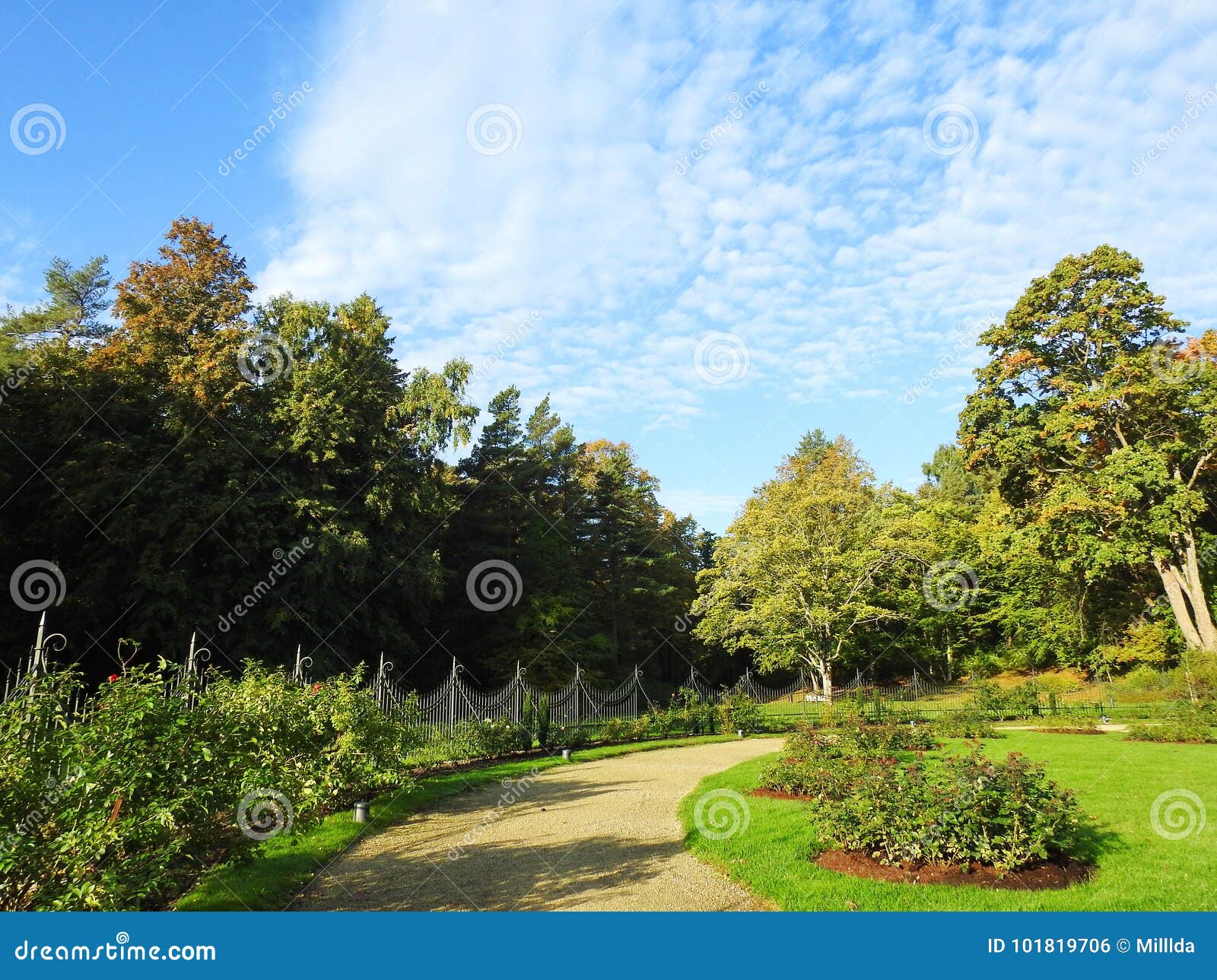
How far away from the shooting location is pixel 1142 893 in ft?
17.6

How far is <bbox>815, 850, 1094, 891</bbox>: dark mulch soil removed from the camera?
18.3 ft

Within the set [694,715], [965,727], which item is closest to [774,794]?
[965,727]

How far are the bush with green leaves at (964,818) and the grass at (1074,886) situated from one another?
0.39m

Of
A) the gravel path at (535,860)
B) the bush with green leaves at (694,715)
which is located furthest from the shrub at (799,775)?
the bush with green leaves at (694,715)

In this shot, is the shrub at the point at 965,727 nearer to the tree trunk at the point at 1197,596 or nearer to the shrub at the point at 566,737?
the shrub at the point at 566,737

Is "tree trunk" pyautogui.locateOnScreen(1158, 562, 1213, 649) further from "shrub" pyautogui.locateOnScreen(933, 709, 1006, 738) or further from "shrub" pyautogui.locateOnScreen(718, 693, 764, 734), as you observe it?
"shrub" pyautogui.locateOnScreen(718, 693, 764, 734)

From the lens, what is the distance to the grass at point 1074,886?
519cm

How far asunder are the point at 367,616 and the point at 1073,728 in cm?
2254

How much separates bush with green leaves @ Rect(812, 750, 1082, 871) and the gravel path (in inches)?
54.7

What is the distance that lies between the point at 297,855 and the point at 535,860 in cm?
235

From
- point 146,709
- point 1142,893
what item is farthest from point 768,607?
point 146,709

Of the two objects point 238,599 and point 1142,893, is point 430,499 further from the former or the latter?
point 1142,893

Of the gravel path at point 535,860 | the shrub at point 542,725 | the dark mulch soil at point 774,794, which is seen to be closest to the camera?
the gravel path at point 535,860

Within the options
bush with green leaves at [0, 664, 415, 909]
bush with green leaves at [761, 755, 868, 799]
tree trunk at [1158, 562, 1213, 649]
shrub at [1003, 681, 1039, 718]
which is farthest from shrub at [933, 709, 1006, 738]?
bush with green leaves at [0, 664, 415, 909]
